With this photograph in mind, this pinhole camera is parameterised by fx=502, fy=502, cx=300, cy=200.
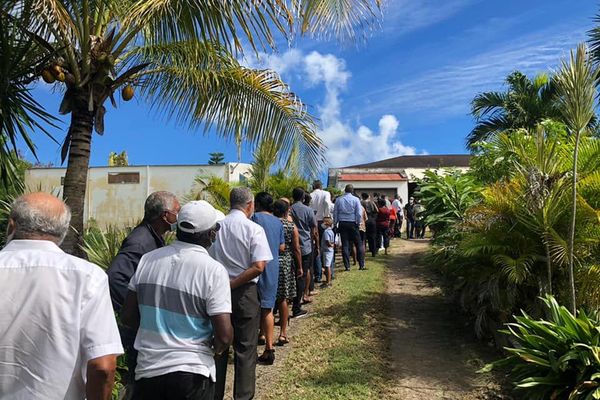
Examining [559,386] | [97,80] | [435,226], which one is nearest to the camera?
[559,386]

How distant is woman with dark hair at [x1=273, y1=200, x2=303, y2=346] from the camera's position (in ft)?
19.0

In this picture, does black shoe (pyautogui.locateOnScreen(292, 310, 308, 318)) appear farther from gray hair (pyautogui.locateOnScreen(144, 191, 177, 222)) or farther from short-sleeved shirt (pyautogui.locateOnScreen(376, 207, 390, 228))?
short-sleeved shirt (pyautogui.locateOnScreen(376, 207, 390, 228))

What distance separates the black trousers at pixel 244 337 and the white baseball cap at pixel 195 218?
139cm

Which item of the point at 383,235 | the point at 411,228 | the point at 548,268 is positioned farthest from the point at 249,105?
the point at 411,228

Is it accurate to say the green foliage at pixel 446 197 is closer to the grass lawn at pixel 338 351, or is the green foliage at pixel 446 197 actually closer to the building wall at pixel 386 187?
the grass lawn at pixel 338 351

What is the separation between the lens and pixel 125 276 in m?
3.28

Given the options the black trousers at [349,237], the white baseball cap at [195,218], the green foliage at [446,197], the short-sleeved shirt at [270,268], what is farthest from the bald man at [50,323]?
the black trousers at [349,237]

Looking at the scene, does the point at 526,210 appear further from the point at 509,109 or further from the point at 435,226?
the point at 509,109

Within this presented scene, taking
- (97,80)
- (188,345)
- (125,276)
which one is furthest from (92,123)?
(188,345)

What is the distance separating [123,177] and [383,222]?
64.9ft

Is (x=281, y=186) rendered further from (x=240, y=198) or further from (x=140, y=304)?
(x=140, y=304)

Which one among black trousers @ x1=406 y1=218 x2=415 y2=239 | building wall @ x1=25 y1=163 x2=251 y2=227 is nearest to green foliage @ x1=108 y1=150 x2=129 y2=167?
building wall @ x1=25 y1=163 x2=251 y2=227

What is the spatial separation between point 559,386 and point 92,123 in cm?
531

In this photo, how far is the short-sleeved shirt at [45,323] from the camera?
1906 millimetres
